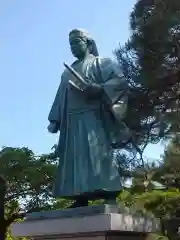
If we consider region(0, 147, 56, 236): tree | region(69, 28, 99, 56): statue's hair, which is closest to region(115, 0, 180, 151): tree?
region(69, 28, 99, 56): statue's hair

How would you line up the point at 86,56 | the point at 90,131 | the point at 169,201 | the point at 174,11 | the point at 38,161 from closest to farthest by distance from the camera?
the point at 90,131 < the point at 86,56 < the point at 174,11 < the point at 169,201 < the point at 38,161

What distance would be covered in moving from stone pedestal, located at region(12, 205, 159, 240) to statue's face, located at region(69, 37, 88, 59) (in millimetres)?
1576

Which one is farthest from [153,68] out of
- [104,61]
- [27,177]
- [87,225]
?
[27,177]

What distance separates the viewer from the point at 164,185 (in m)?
6.74

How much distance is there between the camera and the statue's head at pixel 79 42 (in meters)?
5.03

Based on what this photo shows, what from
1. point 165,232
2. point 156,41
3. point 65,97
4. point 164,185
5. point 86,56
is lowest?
point 165,232

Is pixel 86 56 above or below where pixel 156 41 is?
below

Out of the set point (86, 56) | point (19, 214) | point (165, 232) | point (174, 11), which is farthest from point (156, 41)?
point (19, 214)

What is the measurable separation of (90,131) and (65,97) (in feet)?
1.56

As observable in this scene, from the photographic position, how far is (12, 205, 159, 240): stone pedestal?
4.05m

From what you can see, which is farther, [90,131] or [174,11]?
[174,11]

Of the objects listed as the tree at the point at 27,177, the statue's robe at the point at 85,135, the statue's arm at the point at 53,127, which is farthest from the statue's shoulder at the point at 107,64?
the tree at the point at 27,177

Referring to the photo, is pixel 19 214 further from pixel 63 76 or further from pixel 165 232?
pixel 63 76

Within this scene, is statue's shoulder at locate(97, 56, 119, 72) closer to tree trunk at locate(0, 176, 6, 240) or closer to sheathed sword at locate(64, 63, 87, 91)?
sheathed sword at locate(64, 63, 87, 91)
